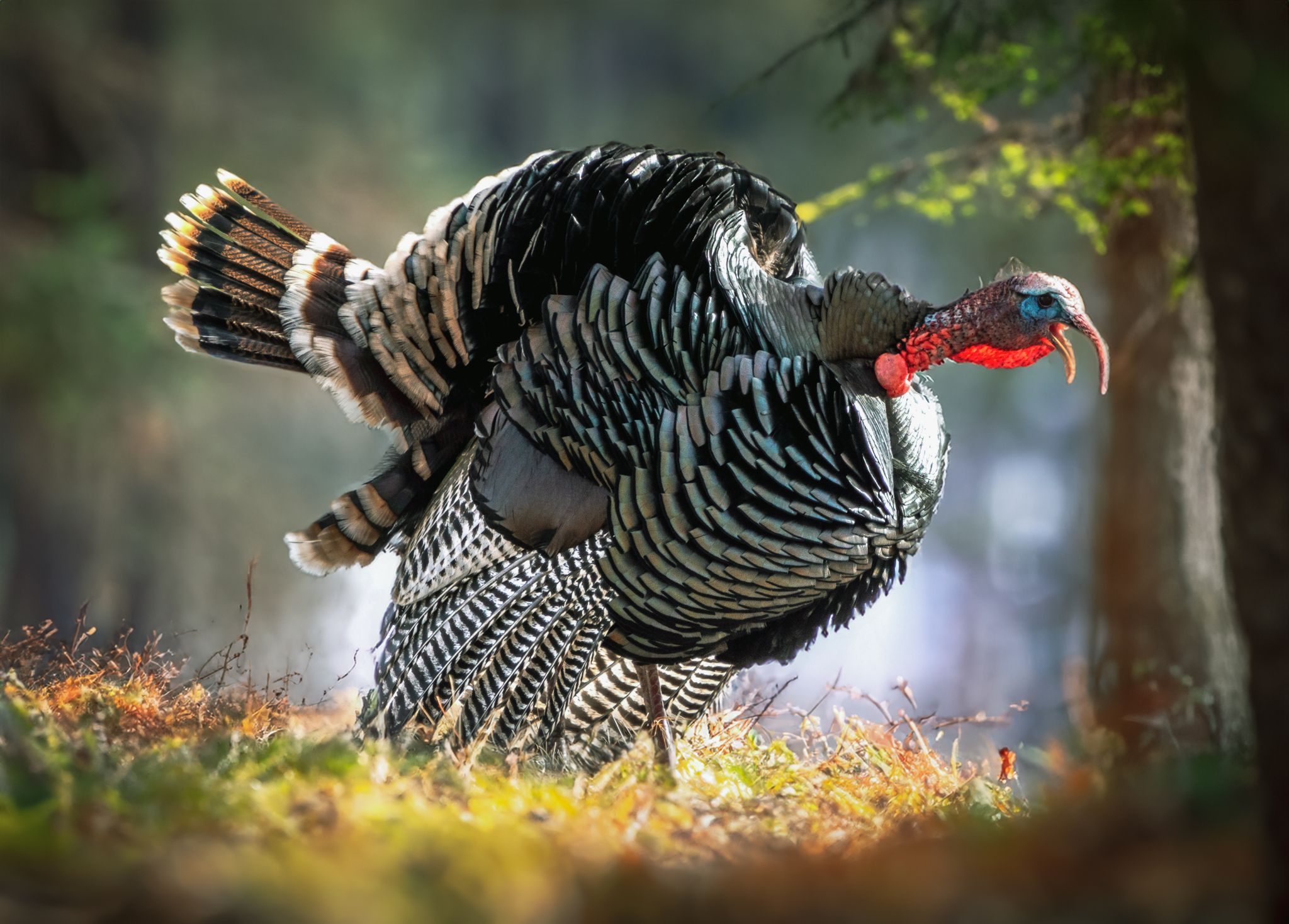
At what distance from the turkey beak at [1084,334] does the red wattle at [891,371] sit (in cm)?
49

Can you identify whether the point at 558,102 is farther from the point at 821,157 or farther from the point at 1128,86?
the point at 1128,86

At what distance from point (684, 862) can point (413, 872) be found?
100 centimetres

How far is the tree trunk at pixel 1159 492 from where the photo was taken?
5562 millimetres

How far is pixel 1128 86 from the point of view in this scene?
5.38 m

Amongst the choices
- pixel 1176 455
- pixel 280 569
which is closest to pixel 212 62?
pixel 280 569

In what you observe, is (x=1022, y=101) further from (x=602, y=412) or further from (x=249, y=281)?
(x=249, y=281)

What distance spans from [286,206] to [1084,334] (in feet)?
27.7

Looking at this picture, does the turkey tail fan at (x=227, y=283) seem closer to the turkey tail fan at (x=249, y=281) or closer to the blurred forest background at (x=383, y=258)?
the turkey tail fan at (x=249, y=281)

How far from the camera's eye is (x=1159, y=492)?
5746 mm

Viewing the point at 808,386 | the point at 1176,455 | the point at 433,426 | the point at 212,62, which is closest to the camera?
the point at 808,386

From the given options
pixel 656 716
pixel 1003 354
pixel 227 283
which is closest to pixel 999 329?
pixel 1003 354

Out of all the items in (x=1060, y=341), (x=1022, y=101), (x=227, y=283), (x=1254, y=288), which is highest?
(x=1022, y=101)

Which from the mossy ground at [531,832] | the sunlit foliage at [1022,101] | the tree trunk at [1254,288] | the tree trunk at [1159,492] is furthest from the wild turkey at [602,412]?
the tree trunk at [1159,492]

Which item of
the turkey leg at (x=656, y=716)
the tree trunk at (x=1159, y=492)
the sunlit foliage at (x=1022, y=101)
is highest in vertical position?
the sunlit foliage at (x=1022, y=101)
